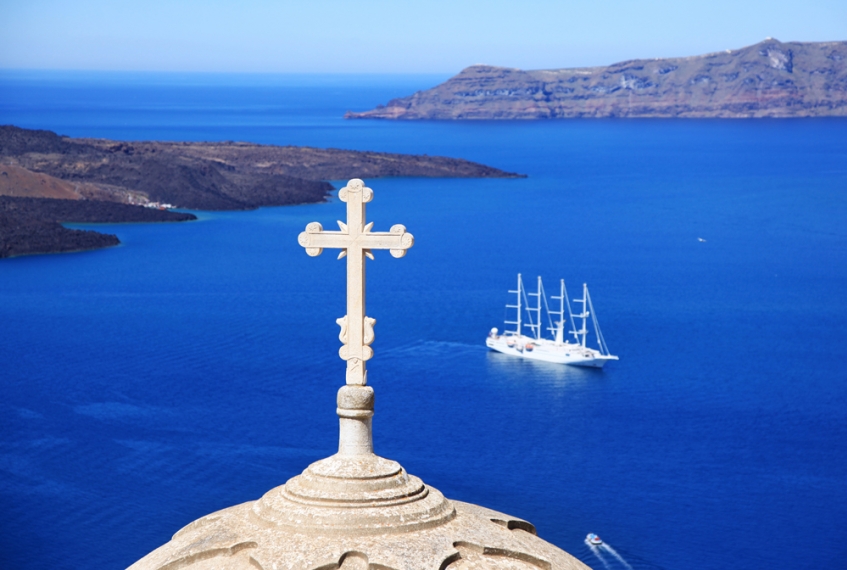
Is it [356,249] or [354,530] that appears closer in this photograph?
[354,530]

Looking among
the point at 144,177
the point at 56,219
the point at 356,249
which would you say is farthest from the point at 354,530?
the point at 144,177

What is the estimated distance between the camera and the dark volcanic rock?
83750mm

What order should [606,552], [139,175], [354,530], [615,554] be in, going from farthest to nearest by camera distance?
[139,175]
[606,552]
[615,554]
[354,530]

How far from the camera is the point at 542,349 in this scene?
55.7 meters

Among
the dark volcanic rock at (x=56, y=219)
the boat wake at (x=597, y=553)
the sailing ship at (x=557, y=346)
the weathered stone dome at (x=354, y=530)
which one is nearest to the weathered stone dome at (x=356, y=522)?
the weathered stone dome at (x=354, y=530)

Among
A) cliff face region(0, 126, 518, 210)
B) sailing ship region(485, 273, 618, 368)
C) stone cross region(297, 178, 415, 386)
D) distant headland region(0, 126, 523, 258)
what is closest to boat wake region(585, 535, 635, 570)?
sailing ship region(485, 273, 618, 368)

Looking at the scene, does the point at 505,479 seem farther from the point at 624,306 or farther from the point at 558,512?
the point at 624,306

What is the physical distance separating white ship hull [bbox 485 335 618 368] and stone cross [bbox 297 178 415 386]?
4747 cm

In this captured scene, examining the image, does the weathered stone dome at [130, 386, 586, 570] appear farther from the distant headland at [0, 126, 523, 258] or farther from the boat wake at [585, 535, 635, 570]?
the distant headland at [0, 126, 523, 258]

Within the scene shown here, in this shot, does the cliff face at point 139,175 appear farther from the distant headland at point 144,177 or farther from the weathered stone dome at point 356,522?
the weathered stone dome at point 356,522

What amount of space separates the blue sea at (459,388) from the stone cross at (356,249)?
87.9 ft

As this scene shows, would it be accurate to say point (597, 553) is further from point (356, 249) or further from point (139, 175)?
point (139, 175)

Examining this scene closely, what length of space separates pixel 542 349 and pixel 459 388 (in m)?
7.34

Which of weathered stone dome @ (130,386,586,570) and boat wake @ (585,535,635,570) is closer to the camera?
weathered stone dome @ (130,386,586,570)
